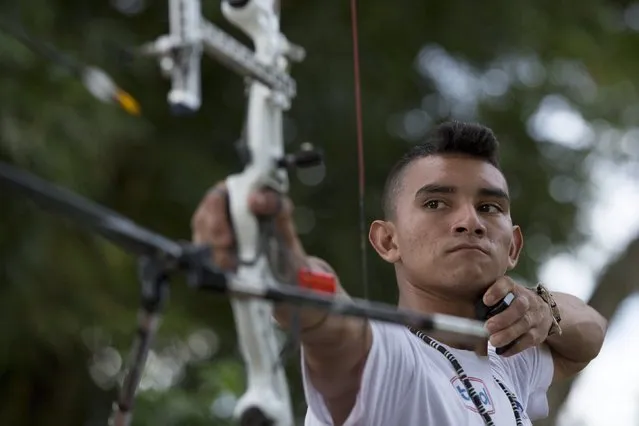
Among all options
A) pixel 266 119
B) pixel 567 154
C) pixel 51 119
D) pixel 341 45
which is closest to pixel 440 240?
pixel 266 119

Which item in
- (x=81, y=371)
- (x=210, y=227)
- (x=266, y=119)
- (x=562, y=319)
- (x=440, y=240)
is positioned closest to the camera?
(x=210, y=227)

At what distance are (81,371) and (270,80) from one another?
18.5ft

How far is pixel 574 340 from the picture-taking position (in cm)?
347

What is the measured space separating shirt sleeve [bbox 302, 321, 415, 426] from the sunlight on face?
0.23 metres

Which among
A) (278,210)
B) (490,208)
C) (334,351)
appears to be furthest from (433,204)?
(278,210)

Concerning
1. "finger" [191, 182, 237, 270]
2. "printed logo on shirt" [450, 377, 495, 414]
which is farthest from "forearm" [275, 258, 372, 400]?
"printed logo on shirt" [450, 377, 495, 414]

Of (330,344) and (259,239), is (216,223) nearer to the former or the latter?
(259,239)

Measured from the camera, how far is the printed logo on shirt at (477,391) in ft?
9.24

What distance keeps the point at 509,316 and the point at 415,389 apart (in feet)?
1.00

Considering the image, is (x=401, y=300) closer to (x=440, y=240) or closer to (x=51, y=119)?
(x=440, y=240)

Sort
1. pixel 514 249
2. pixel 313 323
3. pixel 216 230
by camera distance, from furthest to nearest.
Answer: pixel 514 249, pixel 313 323, pixel 216 230

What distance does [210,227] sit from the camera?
2.21 metres

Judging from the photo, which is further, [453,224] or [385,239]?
[385,239]

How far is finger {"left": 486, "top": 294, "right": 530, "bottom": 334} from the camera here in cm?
284
